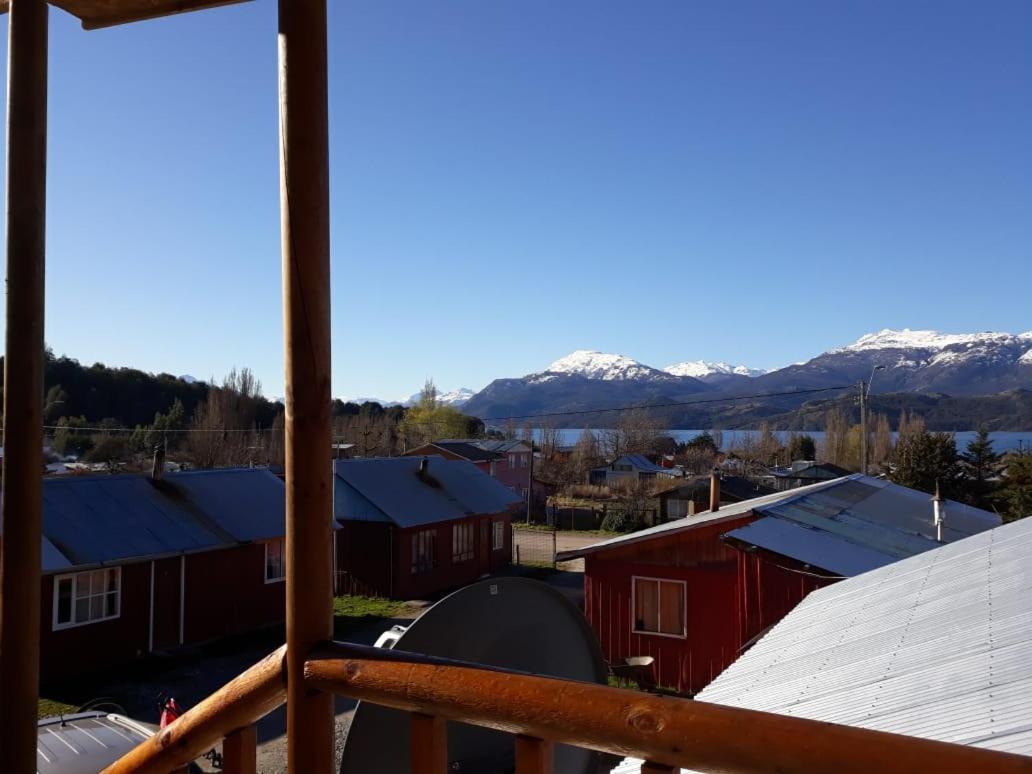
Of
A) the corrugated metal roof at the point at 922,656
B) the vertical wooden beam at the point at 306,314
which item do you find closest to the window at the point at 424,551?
the corrugated metal roof at the point at 922,656

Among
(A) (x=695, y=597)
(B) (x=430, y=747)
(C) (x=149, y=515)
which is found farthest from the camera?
(C) (x=149, y=515)

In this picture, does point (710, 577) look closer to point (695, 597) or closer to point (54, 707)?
point (695, 597)

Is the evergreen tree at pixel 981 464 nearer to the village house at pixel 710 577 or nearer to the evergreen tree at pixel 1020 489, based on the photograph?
the evergreen tree at pixel 1020 489

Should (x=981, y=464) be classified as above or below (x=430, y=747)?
below

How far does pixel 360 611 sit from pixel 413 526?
3.21 metres

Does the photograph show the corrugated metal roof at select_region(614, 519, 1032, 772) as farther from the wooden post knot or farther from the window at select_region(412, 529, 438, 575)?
the window at select_region(412, 529, 438, 575)

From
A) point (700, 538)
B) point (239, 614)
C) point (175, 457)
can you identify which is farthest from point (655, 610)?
point (175, 457)

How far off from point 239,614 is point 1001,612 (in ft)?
58.6

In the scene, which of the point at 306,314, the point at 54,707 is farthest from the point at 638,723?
the point at 54,707

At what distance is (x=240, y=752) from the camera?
1.85 m

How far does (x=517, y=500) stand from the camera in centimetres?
2994

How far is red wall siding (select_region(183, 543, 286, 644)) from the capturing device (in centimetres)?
1791

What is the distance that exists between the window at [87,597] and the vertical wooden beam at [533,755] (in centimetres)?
1658

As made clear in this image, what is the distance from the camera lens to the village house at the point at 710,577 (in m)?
13.7
